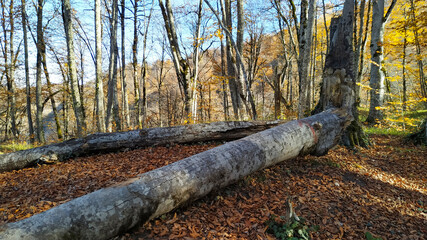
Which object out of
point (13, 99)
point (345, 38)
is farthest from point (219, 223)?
point (13, 99)

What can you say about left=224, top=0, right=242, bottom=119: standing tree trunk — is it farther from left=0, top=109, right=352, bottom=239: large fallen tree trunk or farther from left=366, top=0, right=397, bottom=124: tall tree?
left=366, top=0, right=397, bottom=124: tall tree

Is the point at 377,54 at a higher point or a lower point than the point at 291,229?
higher

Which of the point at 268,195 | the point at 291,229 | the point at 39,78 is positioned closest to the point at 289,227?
the point at 291,229

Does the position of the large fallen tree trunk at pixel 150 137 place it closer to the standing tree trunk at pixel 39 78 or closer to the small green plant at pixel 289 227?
the small green plant at pixel 289 227

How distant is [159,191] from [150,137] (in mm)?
2997

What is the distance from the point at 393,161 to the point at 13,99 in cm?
1987

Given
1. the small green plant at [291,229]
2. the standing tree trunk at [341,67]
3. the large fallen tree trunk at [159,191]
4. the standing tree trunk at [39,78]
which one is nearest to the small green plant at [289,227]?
the small green plant at [291,229]

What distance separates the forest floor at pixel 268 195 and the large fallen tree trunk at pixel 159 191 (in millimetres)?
269

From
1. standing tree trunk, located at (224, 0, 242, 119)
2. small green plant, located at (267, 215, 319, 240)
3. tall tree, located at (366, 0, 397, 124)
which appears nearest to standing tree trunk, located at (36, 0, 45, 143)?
standing tree trunk, located at (224, 0, 242, 119)

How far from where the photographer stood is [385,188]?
3.64m

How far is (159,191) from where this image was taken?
219 cm

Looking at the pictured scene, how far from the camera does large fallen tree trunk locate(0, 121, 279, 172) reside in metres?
4.69

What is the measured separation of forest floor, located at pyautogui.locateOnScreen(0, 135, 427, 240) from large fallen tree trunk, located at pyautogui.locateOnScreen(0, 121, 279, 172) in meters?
0.25

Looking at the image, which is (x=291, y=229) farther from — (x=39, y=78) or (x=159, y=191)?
(x=39, y=78)
